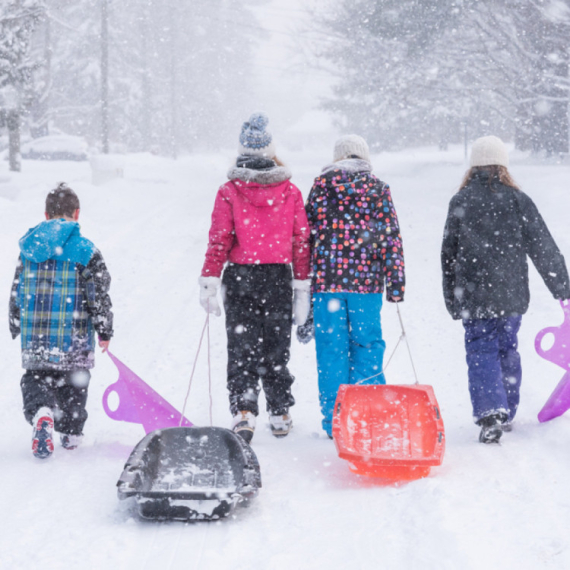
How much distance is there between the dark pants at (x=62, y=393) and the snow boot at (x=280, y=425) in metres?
1.21

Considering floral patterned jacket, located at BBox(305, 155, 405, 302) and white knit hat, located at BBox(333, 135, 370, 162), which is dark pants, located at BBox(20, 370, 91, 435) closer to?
floral patterned jacket, located at BBox(305, 155, 405, 302)

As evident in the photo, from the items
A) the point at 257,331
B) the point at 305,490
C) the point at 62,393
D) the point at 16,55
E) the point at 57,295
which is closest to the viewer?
the point at 305,490

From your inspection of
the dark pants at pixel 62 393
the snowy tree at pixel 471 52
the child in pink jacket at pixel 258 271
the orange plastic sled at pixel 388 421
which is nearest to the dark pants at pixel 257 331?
the child in pink jacket at pixel 258 271

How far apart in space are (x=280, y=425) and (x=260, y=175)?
164 centimetres

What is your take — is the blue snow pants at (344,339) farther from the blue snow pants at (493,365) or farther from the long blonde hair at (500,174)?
the long blonde hair at (500,174)

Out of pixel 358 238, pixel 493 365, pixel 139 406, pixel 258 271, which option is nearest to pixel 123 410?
pixel 139 406

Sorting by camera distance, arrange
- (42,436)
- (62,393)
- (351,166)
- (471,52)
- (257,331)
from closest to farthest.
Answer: (42,436) → (62,393) → (351,166) → (257,331) → (471,52)

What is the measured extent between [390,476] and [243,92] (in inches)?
2576

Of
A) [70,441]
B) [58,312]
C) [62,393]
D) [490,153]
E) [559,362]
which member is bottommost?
[70,441]

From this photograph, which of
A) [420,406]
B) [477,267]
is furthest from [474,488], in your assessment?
[477,267]

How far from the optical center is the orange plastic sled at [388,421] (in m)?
3.98

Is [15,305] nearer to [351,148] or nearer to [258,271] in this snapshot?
[258,271]

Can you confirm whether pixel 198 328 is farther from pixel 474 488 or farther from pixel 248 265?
pixel 474 488

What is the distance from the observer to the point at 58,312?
4242mm
